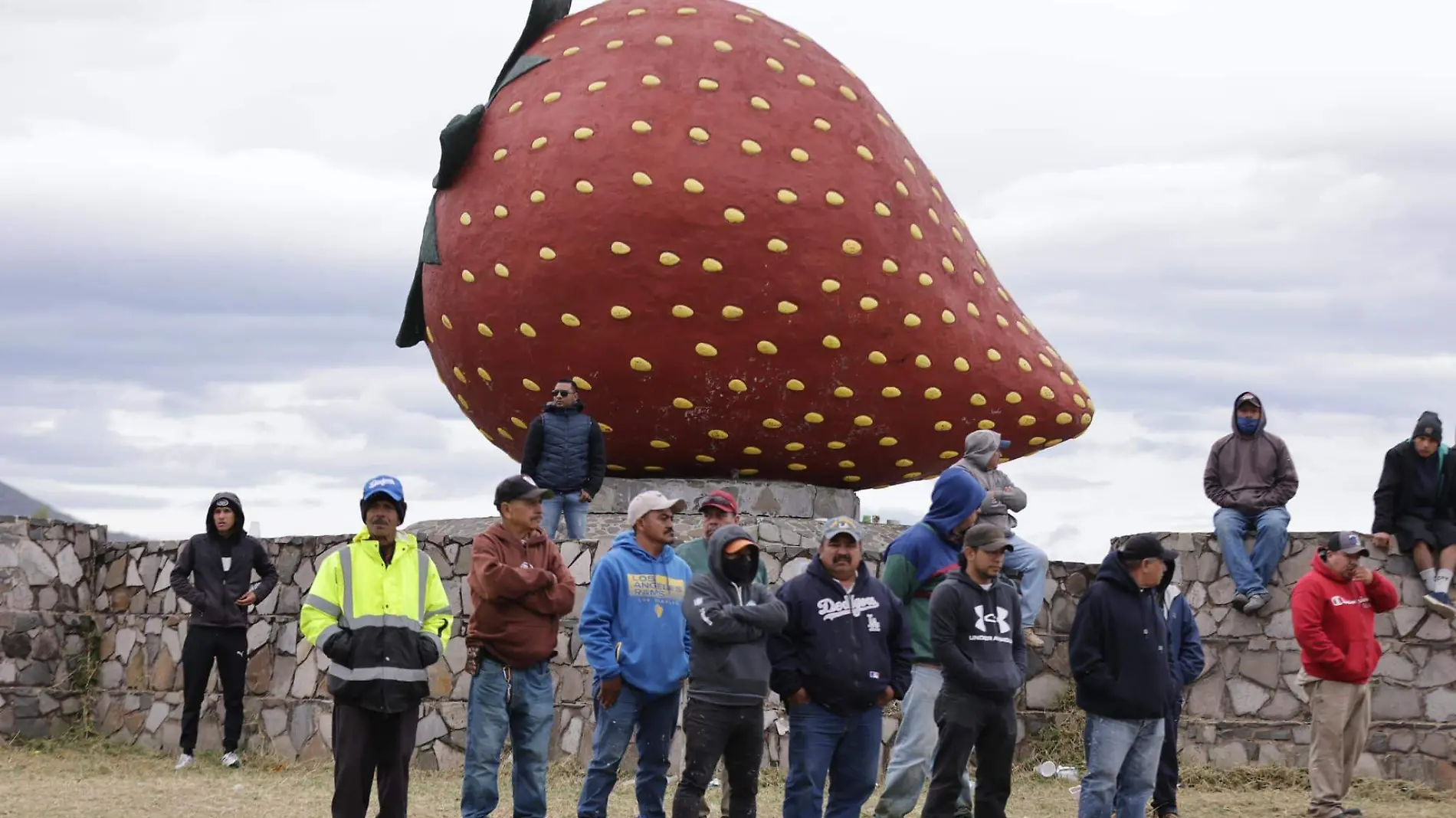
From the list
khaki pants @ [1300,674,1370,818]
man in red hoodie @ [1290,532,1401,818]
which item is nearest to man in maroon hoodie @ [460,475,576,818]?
man in red hoodie @ [1290,532,1401,818]

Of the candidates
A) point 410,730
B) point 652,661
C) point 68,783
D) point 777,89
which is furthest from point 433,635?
point 777,89

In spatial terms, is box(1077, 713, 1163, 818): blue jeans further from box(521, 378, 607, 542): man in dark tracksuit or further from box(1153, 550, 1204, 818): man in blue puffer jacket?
box(521, 378, 607, 542): man in dark tracksuit

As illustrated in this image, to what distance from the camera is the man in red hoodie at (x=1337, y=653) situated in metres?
7.63

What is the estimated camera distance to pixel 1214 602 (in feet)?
31.3

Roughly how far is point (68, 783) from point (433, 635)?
4.12m

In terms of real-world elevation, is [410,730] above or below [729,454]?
below

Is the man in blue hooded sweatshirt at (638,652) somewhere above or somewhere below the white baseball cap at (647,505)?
below

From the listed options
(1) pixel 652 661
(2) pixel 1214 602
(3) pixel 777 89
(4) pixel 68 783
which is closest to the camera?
(1) pixel 652 661

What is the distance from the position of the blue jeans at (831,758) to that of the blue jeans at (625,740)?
503 millimetres

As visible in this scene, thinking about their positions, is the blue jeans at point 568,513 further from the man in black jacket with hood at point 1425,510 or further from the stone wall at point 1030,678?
the man in black jacket with hood at point 1425,510

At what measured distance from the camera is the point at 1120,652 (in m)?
6.50

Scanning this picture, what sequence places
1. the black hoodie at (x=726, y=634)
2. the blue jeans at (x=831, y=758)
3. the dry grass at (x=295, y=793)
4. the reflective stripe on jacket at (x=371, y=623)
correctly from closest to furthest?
the reflective stripe on jacket at (x=371, y=623), the black hoodie at (x=726, y=634), the blue jeans at (x=831, y=758), the dry grass at (x=295, y=793)

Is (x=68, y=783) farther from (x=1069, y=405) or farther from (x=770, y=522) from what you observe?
(x=1069, y=405)

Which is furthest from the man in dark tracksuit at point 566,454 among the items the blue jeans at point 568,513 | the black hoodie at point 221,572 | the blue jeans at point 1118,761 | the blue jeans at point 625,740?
the blue jeans at point 1118,761
